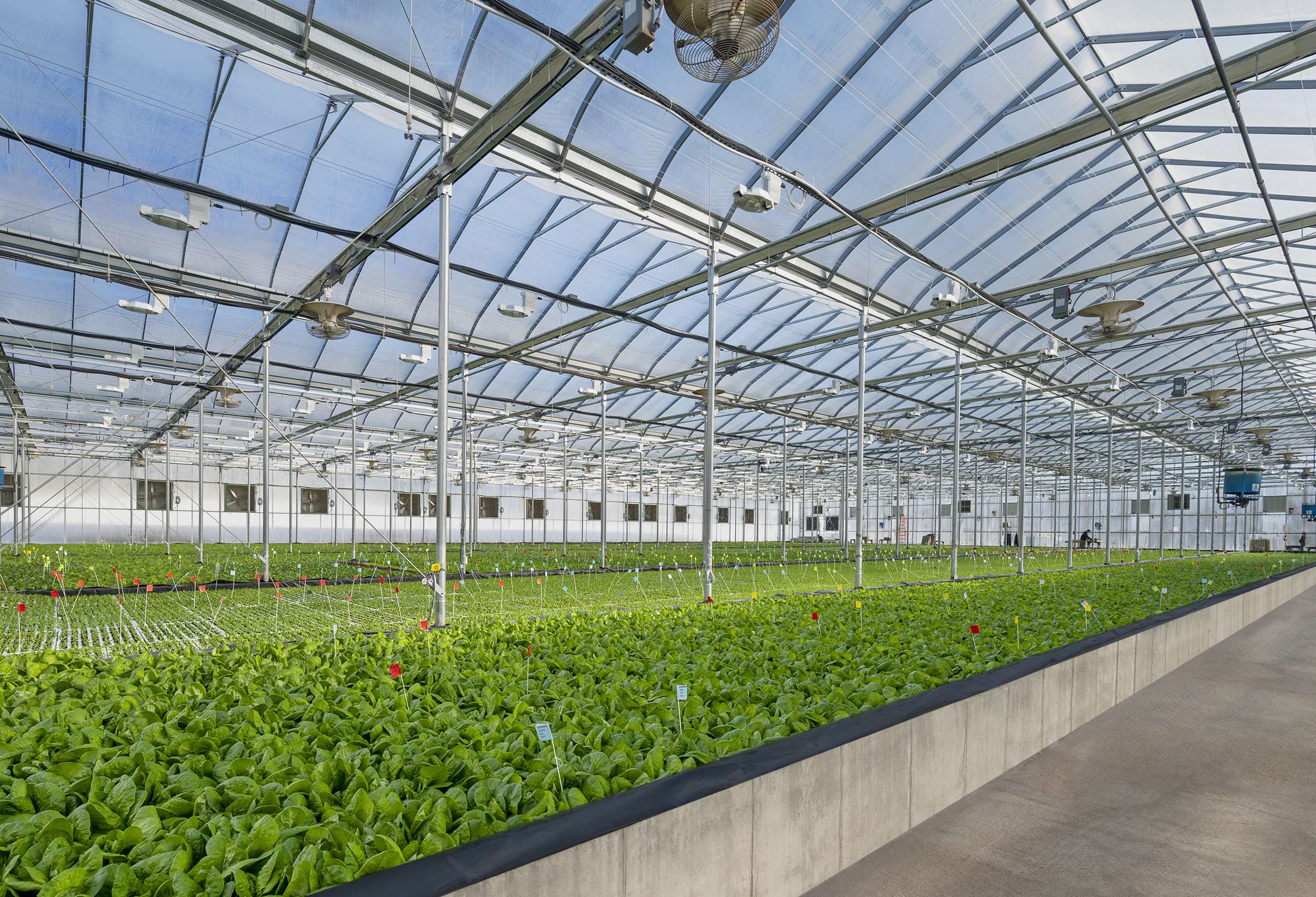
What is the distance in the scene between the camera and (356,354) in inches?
858

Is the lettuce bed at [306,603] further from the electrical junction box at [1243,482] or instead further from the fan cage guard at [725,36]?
the electrical junction box at [1243,482]

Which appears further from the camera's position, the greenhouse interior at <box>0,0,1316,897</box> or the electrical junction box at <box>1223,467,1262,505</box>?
the electrical junction box at <box>1223,467,1262,505</box>

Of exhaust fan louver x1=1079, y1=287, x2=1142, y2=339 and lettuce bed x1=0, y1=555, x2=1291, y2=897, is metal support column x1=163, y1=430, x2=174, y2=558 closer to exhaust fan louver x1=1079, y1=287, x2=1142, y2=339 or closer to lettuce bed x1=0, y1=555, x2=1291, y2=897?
lettuce bed x1=0, y1=555, x2=1291, y2=897

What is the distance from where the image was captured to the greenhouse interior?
3.21m

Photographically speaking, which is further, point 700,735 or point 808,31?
point 808,31

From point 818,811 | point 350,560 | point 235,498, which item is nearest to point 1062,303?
point 818,811

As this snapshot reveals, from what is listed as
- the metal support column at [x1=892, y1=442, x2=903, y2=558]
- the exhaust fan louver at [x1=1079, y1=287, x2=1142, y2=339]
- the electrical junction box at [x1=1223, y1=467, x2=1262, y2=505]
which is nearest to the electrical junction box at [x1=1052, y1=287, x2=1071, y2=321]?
the exhaust fan louver at [x1=1079, y1=287, x2=1142, y2=339]

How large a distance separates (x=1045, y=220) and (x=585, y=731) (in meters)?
15.1

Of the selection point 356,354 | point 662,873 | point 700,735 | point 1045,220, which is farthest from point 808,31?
point 356,354

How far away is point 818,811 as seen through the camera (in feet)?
10.7

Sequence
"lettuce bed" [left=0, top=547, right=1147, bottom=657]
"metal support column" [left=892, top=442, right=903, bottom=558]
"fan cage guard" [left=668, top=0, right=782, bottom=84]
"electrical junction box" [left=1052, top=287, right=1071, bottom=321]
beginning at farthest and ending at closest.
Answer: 1. "metal support column" [left=892, top=442, right=903, bottom=558]
2. "electrical junction box" [left=1052, top=287, right=1071, bottom=321]
3. "lettuce bed" [left=0, top=547, right=1147, bottom=657]
4. "fan cage guard" [left=668, top=0, right=782, bottom=84]

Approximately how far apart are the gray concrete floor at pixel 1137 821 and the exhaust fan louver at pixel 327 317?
33.2 feet

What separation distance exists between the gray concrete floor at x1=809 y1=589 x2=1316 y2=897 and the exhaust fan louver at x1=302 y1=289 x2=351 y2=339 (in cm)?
1011

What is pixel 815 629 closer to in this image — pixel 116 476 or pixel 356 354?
pixel 356 354
